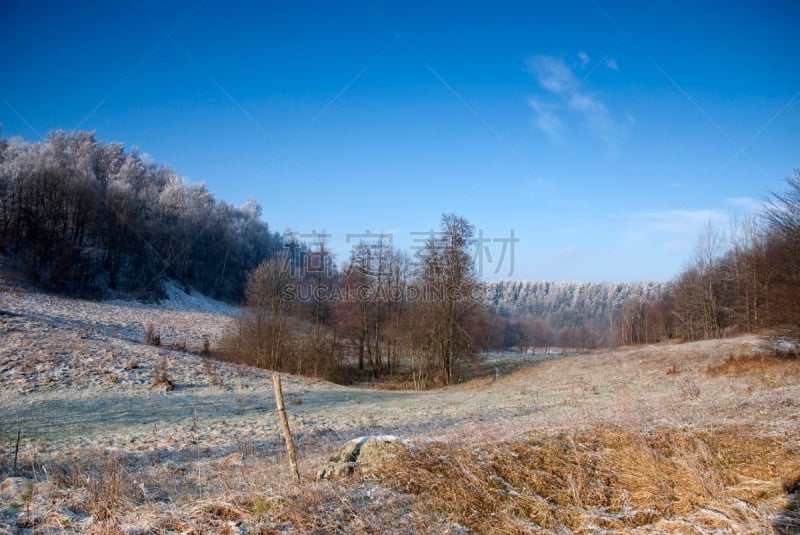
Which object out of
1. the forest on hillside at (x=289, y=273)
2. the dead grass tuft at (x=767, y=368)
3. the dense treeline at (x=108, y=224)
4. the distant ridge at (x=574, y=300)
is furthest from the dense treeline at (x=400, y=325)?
the distant ridge at (x=574, y=300)

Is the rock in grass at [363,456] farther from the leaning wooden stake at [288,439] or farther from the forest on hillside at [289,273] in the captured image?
the forest on hillside at [289,273]

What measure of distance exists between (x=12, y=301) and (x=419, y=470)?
130 ft

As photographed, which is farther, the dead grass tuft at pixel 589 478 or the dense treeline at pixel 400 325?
the dense treeline at pixel 400 325

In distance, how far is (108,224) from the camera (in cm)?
5878

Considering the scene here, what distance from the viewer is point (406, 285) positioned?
39.1 metres

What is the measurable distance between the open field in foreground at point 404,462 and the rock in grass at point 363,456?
0.75 feet

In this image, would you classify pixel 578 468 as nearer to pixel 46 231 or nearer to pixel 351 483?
pixel 351 483

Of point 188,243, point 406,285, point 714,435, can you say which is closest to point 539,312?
point 188,243

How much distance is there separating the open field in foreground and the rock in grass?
9.0 inches

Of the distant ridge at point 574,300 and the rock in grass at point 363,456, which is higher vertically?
the distant ridge at point 574,300

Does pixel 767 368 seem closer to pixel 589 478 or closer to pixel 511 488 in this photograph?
pixel 589 478

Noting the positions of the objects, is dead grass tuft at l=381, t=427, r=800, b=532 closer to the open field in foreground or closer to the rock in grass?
the open field in foreground

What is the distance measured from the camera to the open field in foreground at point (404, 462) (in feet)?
16.4

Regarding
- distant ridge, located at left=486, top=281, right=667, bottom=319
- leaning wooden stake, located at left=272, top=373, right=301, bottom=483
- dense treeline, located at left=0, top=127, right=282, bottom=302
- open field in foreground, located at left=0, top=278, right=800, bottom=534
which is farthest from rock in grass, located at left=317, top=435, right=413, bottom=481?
distant ridge, located at left=486, top=281, right=667, bottom=319
